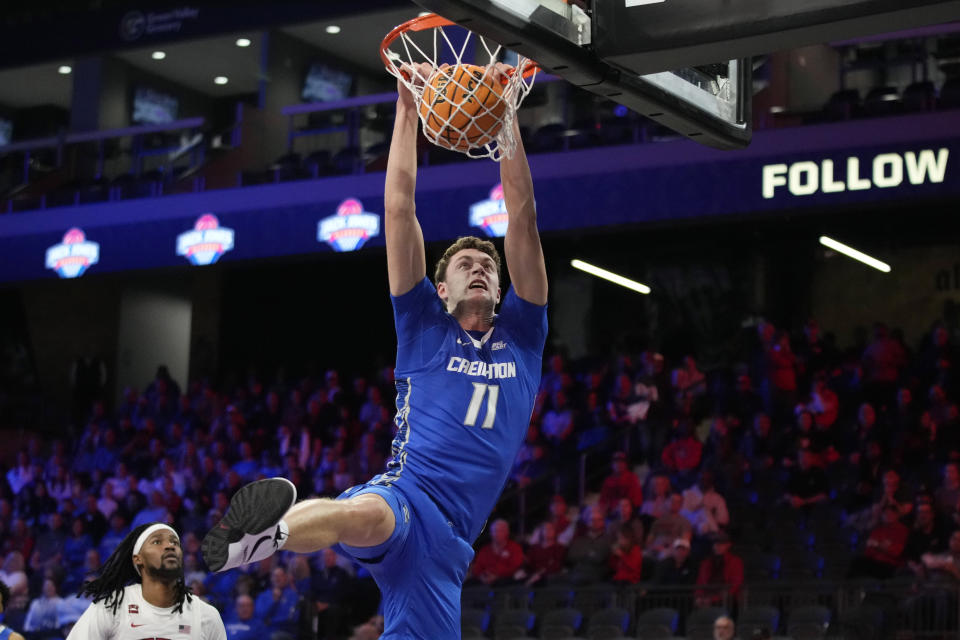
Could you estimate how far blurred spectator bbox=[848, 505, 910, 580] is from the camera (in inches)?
466

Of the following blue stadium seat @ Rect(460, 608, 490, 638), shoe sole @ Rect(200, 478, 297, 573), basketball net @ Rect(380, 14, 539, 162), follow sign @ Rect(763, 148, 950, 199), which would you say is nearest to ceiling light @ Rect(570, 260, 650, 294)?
follow sign @ Rect(763, 148, 950, 199)

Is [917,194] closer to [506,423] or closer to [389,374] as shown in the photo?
[389,374]

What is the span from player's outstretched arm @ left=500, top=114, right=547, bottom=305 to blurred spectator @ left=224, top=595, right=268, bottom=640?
→ 25.6 ft

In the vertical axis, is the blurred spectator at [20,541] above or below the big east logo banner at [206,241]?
below

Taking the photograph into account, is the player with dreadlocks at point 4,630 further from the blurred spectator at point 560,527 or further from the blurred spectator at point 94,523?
the blurred spectator at point 94,523

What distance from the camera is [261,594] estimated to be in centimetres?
1355

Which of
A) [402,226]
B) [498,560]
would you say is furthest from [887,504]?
[402,226]

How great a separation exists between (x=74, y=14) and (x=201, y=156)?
7.30 metres

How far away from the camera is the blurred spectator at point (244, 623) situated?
12945 millimetres

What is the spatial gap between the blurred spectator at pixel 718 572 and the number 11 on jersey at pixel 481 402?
678 cm

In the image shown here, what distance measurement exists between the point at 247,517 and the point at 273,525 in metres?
0.09

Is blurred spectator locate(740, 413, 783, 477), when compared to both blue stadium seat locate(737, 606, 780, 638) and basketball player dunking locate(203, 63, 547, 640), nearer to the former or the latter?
blue stadium seat locate(737, 606, 780, 638)

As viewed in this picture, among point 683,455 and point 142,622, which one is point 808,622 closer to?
point 683,455

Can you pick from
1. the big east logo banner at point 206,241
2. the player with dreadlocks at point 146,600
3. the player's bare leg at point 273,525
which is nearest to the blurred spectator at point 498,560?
the player with dreadlocks at point 146,600
